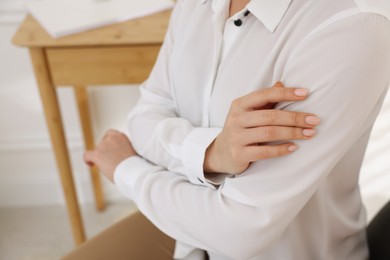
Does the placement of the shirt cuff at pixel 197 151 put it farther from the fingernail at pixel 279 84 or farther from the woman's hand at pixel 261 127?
the fingernail at pixel 279 84

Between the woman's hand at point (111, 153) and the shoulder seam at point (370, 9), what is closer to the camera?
the shoulder seam at point (370, 9)

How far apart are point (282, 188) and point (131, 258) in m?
0.48

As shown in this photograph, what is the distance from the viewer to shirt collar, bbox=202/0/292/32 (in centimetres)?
72

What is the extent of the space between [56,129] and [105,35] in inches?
13.4

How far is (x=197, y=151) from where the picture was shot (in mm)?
838

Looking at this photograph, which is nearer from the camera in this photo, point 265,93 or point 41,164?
point 265,93

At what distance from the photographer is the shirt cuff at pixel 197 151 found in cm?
83

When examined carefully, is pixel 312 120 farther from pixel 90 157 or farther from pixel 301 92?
pixel 90 157

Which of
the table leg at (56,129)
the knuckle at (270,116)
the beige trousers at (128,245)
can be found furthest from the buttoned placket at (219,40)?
the table leg at (56,129)

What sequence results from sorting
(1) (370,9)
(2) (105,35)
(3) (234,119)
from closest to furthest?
(1) (370,9) < (3) (234,119) < (2) (105,35)

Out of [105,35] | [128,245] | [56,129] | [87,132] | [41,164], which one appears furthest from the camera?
[41,164]

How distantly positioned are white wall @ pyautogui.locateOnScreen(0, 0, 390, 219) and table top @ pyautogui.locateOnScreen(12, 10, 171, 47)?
38cm

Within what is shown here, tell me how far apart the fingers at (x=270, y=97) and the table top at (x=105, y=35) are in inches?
23.8

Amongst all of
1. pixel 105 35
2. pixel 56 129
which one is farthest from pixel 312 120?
pixel 56 129
